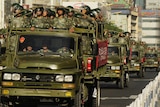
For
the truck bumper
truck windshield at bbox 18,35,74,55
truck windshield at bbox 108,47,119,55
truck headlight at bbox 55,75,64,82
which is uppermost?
truck windshield at bbox 18,35,74,55

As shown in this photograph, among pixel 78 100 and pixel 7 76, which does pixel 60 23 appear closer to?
pixel 78 100

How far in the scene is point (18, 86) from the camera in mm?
15414

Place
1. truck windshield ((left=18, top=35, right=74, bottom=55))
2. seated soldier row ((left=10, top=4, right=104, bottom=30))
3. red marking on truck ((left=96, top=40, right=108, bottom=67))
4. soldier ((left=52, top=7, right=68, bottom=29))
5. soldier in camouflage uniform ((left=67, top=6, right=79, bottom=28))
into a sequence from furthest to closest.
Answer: red marking on truck ((left=96, top=40, right=108, bottom=67)), soldier in camouflage uniform ((left=67, top=6, right=79, bottom=28)), seated soldier row ((left=10, top=4, right=104, bottom=30)), soldier ((left=52, top=7, right=68, bottom=29)), truck windshield ((left=18, top=35, right=74, bottom=55))

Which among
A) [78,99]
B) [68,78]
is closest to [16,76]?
[68,78]

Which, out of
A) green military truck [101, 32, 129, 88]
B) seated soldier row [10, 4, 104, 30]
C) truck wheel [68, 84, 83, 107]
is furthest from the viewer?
green military truck [101, 32, 129, 88]

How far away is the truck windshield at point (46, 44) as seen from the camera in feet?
53.1

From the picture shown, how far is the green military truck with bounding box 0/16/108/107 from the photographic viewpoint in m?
15.4

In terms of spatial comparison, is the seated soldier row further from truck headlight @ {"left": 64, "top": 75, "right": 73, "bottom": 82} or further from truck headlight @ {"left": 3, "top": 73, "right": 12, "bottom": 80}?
truck headlight @ {"left": 64, "top": 75, "right": 73, "bottom": 82}

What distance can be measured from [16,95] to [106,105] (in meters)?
7.19

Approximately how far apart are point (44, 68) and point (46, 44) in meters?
0.99

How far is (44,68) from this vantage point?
50.5 ft

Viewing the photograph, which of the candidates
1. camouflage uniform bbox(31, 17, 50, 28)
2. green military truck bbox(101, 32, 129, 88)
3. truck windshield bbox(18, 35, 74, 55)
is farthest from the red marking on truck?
green military truck bbox(101, 32, 129, 88)

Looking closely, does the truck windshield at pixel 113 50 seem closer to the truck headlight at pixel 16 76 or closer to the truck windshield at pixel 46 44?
the truck windshield at pixel 46 44

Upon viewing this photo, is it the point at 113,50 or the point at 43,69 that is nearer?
the point at 43,69
